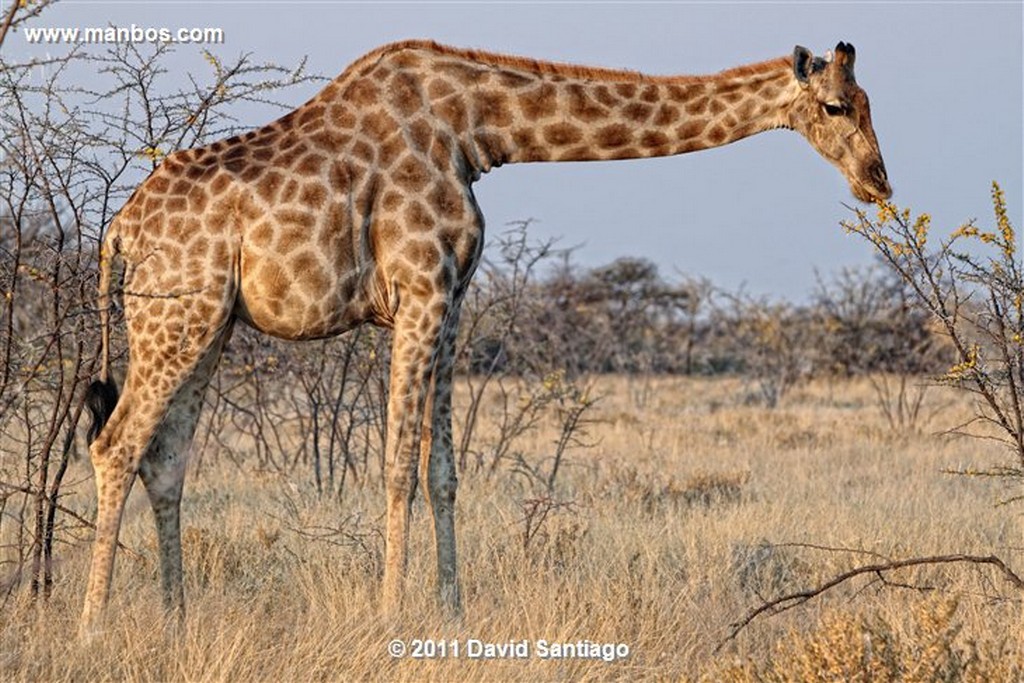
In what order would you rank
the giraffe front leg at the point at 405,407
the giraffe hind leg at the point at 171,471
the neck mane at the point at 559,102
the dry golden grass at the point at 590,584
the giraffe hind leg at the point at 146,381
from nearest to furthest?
the dry golden grass at the point at 590,584 < the giraffe hind leg at the point at 146,381 < the giraffe front leg at the point at 405,407 < the giraffe hind leg at the point at 171,471 < the neck mane at the point at 559,102

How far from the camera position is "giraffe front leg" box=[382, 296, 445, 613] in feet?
18.5

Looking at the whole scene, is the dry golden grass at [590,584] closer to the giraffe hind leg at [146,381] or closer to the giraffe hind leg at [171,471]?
the giraffe hind leg at [171,471]

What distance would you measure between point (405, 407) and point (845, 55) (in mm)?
2408

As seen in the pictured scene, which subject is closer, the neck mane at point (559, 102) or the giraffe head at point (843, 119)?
the giraffe head at point (843, 119)

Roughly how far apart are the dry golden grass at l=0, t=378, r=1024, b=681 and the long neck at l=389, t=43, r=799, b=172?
1.96 m

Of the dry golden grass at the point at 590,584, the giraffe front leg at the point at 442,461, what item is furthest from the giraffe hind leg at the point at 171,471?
the giraffe front leg at the point at 442,461

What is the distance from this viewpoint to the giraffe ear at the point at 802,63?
5.75m

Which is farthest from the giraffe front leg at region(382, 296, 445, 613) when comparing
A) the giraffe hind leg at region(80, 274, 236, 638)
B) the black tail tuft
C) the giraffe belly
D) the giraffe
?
the black tail tuft

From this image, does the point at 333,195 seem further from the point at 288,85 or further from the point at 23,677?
the point at 23,677

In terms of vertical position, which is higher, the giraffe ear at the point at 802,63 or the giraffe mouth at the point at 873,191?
the giraffe ear at the point at 802,63

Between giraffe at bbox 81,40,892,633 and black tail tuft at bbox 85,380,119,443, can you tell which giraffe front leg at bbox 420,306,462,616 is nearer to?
giraffe at bbox 81,40,892,633

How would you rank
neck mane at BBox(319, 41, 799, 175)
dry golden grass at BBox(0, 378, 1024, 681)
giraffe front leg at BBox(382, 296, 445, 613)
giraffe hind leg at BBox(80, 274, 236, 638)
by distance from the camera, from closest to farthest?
1. dry golden grass at BBox(0, 378, 1024, 681)
2. giraffe hind leg at BBox(80, 274, 236, 638)
3. giraffe front leg at BBox(382, 296, 445, 613)
4. neck mane at BBox(319, 41, 799, 175)

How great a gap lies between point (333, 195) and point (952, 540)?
4.09m

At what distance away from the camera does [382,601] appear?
5.63 metres
